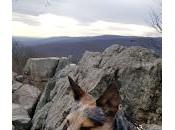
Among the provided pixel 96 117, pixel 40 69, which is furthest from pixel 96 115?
pixel 40 69

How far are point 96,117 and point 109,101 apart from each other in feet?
0.25

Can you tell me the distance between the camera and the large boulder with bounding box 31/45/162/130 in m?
1.68

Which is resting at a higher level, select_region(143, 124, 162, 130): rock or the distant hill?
the distant hill

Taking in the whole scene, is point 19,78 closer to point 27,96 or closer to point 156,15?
point 27,96

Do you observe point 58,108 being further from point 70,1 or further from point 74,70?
point 70,1

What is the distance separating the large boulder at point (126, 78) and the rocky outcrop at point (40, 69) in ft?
0.15

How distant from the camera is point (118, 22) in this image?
171 centimetres

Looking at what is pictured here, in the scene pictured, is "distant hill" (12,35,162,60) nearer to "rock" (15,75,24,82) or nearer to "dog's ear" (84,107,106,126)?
"rock" (15,75,24,82)

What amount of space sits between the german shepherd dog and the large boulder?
200mm

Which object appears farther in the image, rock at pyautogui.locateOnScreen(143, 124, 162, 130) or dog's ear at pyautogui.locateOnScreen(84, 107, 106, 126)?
rock at pyautogui.locateOnScreen(143, 124, 162, 130)

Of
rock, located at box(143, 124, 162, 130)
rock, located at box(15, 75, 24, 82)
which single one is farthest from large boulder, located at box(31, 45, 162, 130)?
rock, located at box(15, 75, 24, 82)

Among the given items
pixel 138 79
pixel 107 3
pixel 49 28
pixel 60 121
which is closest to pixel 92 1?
pixel 107 3

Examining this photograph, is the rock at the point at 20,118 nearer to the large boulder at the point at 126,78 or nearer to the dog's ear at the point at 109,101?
the large boulder at the point at 126,78

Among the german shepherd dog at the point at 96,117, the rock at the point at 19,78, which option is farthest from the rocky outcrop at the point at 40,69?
the german shepherd dog at the point at 96,117
